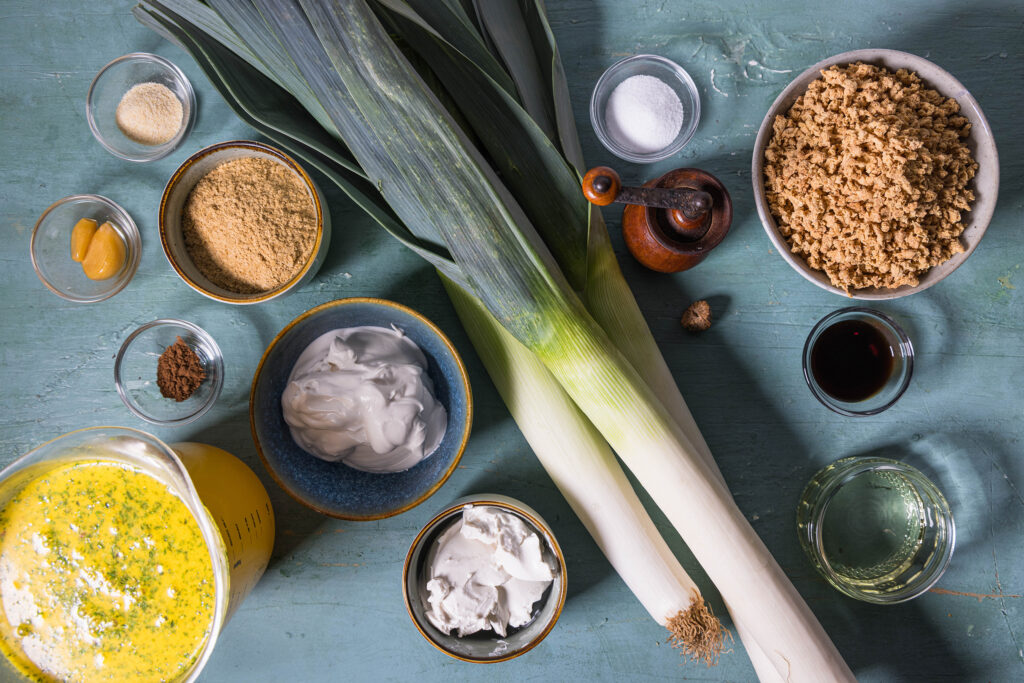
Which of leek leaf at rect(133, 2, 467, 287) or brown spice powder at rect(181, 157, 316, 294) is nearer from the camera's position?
leek leaf at rect(133, 2, 467, 287)

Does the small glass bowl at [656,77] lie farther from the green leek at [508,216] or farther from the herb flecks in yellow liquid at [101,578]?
the herb flecks in yellow liquid at [101,578]

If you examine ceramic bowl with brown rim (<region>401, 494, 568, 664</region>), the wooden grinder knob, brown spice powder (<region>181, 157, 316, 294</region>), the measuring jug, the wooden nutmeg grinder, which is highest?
the wooden grinder knob

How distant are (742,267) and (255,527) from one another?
0.90m

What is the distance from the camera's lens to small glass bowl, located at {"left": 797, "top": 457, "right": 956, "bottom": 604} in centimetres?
101

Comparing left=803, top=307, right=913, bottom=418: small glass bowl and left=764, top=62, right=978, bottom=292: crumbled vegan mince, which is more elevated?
left=764, top=62, right=978, bottom=292: crumbled vegan mince

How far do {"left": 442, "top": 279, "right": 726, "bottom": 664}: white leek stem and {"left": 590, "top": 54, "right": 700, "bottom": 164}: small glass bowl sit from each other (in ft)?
1.22

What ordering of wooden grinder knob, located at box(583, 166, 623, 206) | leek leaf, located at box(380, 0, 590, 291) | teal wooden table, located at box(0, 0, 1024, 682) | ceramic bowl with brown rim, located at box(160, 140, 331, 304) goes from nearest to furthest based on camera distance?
wooden grinder knob, located at box(583, 166, 623, 206), leek leaf, located at box(380, 0, 590, 291), ceramic bowl with brown rim, located at box(160, 140, 331, 304), teal wooden table, located at box(0, 0, 1024, 682)

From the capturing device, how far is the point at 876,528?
108 cm

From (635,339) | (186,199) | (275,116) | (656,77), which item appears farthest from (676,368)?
(186,199)

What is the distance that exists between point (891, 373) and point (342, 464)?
0.92 metres

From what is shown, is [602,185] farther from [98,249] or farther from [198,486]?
[98,249]

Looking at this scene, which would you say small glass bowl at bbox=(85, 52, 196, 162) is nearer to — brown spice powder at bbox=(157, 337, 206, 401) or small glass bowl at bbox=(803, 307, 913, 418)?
brown spice powder at bbox=(157, 337, 206, 401)

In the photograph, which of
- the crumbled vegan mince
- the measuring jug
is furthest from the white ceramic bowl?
the measuring jug

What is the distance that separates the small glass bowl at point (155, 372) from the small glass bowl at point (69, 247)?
0.34 feet
